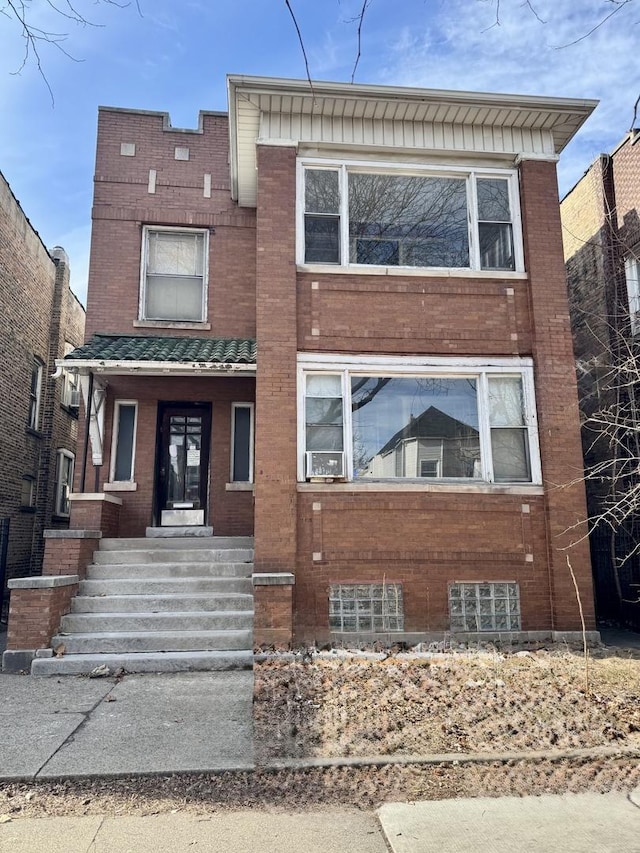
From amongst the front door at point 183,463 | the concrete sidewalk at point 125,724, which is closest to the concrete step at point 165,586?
the concrete sidewalk at point 125,724

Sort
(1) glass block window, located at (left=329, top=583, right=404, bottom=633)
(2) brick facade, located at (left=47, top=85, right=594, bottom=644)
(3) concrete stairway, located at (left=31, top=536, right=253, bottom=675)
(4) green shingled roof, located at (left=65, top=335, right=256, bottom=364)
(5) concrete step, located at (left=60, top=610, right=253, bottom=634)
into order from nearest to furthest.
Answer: (3) concrete stairway, located at (left=31, top=536, right=253, bottom=675) < (5) concrete step, located at (left=60, top=610, right=253, bottom=634) < (1) glass block window, located at (left=329, top=583, right=404, bottom=633) < (2) brick facade, located at (left=47, top=85, right=594, bottom=644) < (4) green shingled roof, located at (left=65, top=335, right=256, bottom=364)

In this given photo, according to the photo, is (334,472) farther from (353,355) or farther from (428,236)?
(428,236)

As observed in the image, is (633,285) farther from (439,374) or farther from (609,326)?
(439,374)

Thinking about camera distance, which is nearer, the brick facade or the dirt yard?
the dirt yard

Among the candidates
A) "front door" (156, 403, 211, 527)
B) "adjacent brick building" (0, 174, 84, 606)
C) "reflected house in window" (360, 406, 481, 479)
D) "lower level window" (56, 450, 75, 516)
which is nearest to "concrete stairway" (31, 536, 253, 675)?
A: "front door" (156, 403, 211, 527)

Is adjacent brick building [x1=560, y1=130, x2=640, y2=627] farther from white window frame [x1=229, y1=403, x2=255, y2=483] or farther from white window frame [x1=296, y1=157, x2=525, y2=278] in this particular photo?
white window frame [x1=229, y1=403, x2=255, y2=483]

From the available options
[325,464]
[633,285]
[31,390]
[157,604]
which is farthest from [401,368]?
[31,390]

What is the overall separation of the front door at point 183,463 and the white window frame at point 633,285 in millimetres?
7604

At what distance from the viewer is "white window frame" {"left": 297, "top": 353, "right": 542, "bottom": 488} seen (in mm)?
8367

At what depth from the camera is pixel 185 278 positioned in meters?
11.1

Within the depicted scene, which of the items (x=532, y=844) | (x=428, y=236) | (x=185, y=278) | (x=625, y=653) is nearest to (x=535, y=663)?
(x=625, y=653)

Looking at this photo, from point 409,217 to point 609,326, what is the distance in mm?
4668

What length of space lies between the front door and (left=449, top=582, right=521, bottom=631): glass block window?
14.8 ft

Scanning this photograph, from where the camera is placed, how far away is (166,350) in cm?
958
